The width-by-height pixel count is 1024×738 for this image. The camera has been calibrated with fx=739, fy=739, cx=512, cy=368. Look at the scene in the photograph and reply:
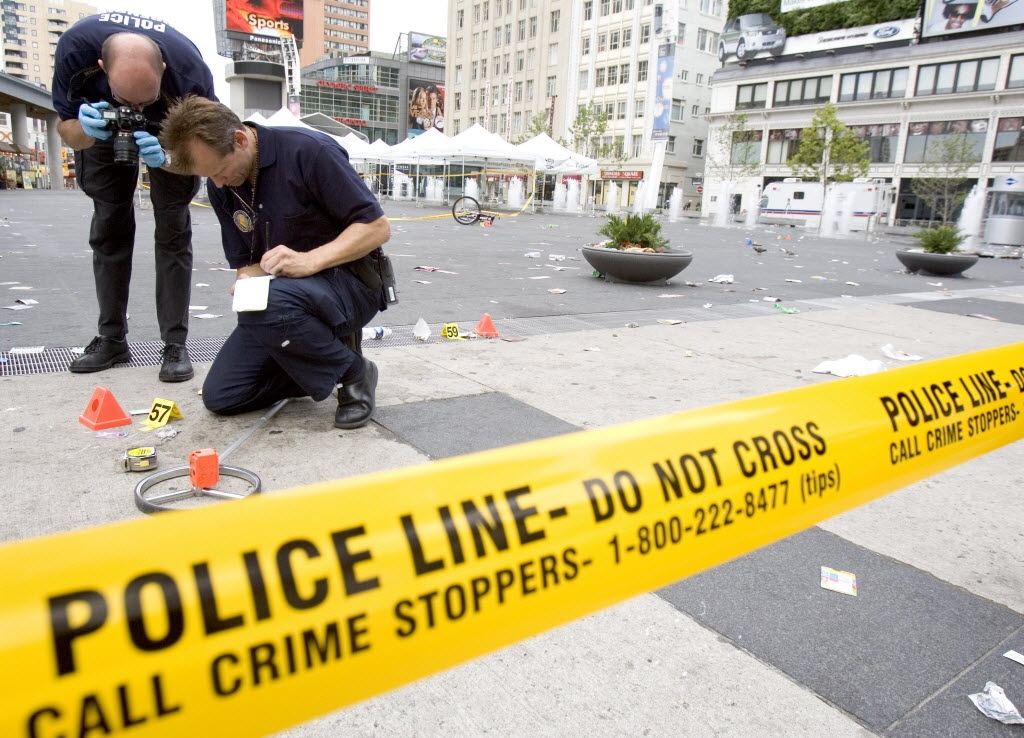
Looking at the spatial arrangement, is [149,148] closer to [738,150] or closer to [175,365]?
[175,365]

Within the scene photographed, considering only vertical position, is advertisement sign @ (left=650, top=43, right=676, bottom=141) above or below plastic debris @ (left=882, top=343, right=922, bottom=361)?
above

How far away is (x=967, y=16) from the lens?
4566 cm

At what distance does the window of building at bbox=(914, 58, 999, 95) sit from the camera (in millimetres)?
44678

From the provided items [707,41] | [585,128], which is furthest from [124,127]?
[707,41]

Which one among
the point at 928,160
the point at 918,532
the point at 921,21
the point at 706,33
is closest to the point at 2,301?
the point at 918,532

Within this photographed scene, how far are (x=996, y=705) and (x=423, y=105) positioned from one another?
104 meters

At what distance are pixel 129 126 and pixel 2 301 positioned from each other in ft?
10.7

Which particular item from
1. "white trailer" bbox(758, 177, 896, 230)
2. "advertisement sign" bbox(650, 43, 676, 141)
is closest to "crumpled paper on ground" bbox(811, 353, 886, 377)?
"advertisement sign" bbox(650, 43, 676, 141)

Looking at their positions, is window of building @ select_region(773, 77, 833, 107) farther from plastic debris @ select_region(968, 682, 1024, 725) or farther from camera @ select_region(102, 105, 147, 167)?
plastic debris @ select_region(968, 682, 1024, 725)

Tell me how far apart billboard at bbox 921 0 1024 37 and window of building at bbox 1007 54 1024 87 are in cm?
227

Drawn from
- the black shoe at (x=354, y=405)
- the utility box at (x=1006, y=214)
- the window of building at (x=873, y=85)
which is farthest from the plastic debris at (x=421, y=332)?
the window of building at (x=873, y=85)

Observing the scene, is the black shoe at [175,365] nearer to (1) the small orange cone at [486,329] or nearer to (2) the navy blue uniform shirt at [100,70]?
(2) the navy blue uniform shirt at [100,70]

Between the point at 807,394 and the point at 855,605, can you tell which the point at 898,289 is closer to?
the point at 855,605

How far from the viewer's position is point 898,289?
1034 centimetres
